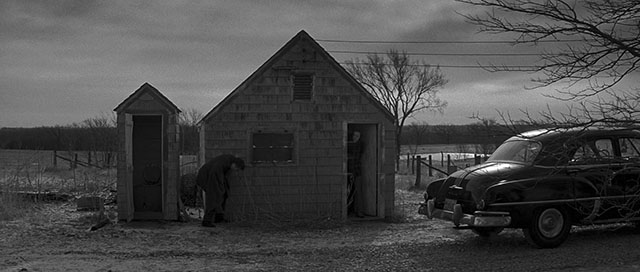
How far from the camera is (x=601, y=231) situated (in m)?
11.3

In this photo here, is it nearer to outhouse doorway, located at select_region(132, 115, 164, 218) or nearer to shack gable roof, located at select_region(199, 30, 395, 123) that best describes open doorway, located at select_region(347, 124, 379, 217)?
shack gable roof, located at select_region(199, 30, 395, 123)

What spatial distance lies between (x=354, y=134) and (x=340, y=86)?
4.97 ft

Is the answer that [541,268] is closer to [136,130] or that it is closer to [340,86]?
[340,86]

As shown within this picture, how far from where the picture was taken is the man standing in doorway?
13.0 metres

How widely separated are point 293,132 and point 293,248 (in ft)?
12.5

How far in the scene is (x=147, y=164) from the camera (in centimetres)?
1466

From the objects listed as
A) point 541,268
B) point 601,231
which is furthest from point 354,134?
point 541,268

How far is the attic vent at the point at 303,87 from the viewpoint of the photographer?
13891mm

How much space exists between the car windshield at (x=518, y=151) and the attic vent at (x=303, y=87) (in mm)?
4556

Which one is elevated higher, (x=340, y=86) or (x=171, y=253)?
(x=340, y=86)

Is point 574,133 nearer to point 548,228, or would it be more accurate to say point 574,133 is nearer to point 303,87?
point 548,228

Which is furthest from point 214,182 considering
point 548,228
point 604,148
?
point 604,148

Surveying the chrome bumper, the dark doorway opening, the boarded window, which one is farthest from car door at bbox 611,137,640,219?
the dark doorway opening

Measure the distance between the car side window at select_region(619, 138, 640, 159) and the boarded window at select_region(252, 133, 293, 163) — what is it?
21.6ft
